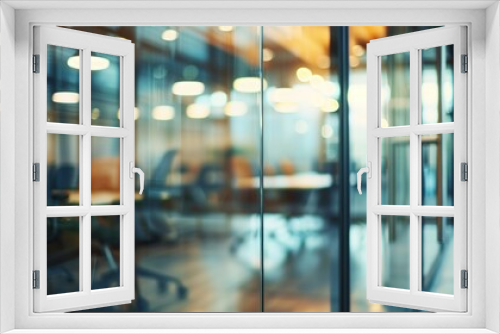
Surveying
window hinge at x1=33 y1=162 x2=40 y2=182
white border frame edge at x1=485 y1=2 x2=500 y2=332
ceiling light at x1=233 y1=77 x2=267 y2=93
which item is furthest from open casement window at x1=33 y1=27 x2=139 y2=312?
white border frame edge at x1=485 y1=2 x2=500 y2=332

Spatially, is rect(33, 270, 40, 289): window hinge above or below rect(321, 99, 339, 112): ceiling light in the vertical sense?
below

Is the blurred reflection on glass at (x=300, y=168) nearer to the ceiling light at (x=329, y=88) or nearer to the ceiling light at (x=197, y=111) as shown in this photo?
the ceiling light at (x=329, y=88)

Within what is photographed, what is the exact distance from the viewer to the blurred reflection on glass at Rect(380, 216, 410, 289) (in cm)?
397

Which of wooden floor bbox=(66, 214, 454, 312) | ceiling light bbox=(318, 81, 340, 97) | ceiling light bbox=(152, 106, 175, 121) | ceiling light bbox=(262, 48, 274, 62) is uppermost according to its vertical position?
ceiling light bbox=(262, 48, 274, 62)

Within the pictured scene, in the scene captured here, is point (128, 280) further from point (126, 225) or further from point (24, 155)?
point (24, 155)

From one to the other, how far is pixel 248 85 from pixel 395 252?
1.81 metres

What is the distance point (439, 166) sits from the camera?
3613mm

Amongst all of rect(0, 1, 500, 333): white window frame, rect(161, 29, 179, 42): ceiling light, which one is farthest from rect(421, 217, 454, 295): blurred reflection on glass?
rect(161, 29, 179, 42): ceiling light

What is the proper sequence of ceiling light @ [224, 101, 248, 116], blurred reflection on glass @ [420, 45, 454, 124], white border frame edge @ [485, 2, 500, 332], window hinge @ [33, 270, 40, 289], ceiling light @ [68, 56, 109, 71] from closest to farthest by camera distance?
white border frame edge @ [485, 2, 500, 332], window hinge @ [33, 270, 40, 289], ceiling light @ [68, 56, 109, 71], blurred reflection on glass @ [420, 45, 454, 124], ceiling light @ [224, 101, 248, 116]

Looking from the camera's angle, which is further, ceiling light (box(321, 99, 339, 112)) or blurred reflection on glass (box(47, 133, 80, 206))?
ceiling light (box(321, 99, 339, 112))

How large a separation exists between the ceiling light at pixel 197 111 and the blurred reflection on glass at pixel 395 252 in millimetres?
1746

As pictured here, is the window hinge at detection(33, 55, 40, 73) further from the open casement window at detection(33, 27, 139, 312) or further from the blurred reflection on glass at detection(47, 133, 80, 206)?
the blurred reflection on glass at detection(47, 133, 80, 206)

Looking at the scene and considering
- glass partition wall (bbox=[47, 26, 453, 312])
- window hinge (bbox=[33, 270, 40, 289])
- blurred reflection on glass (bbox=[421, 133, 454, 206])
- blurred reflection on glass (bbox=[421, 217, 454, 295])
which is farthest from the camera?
glass partition wall (bbox=[47, 26, 453, 312])

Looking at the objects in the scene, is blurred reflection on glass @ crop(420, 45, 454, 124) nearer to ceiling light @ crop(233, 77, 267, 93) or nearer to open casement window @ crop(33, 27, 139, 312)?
ceiling light @ crop(233, 77, 267, 93)
